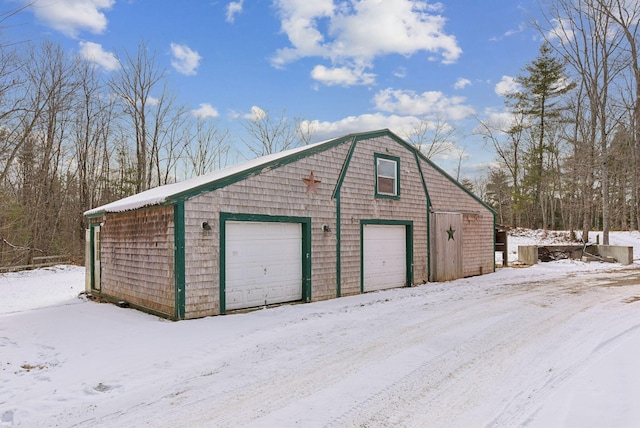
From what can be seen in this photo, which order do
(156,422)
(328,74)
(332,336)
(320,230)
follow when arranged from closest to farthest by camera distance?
(156,422), (332,336), (320,230), (328,74)

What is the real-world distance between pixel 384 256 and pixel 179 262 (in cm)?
634

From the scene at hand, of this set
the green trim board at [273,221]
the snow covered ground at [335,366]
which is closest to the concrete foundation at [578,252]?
the snow covered ground at [335,366]

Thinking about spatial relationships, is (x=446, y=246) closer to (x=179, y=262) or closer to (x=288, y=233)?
(x=288, y=233)

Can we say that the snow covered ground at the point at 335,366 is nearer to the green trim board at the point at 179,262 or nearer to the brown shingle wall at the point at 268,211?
the green trim board at the point at 179,262

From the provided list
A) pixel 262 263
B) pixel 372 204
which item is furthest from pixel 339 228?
pixel 262 263

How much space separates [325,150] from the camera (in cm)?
1048

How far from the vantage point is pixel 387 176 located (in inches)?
477

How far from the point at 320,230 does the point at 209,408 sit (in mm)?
6607

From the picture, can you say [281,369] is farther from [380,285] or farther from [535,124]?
[535,124]

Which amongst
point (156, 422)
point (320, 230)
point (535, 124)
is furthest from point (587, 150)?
point (156, 422)

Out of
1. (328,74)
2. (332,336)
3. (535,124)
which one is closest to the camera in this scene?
(332,336)

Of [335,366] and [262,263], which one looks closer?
[335,366]

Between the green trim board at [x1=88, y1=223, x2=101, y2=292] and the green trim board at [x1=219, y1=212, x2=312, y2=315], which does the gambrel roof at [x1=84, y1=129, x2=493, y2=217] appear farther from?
the green trim board at [x1=219, y1=212, x2=312, y2=315]

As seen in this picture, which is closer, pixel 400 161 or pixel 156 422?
pixel 156 422
